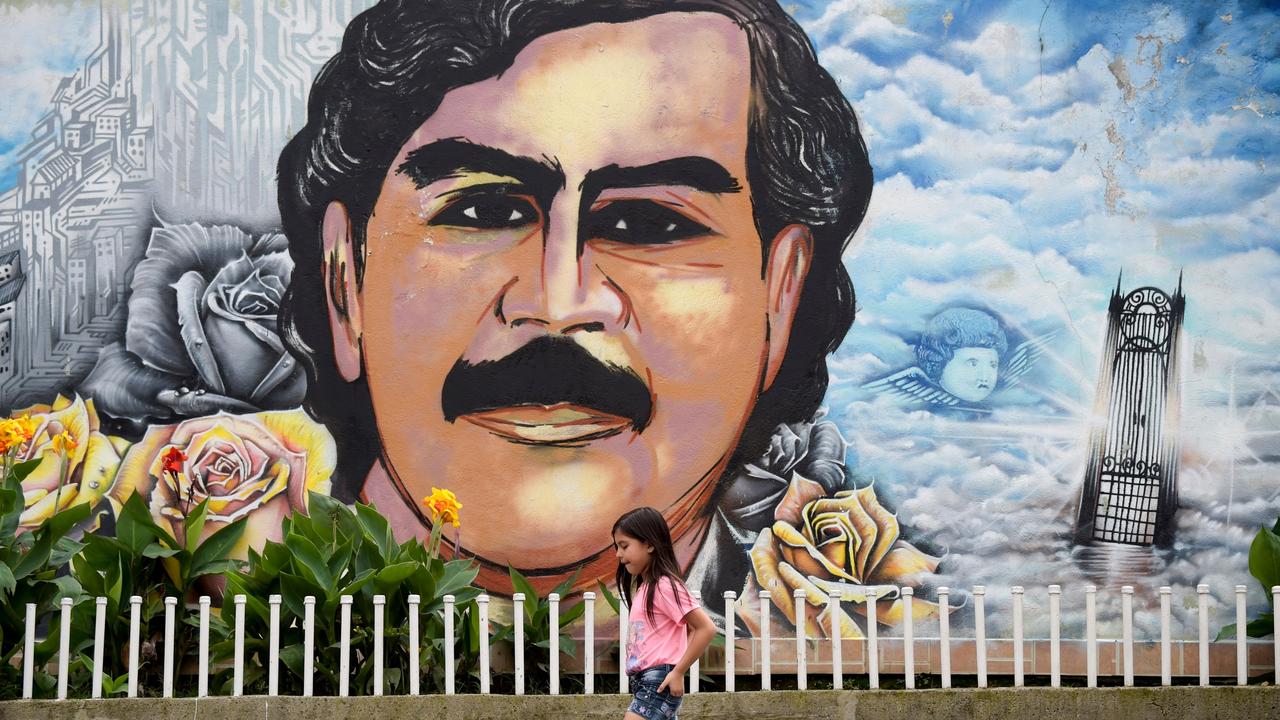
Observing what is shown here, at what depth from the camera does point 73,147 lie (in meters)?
8.04

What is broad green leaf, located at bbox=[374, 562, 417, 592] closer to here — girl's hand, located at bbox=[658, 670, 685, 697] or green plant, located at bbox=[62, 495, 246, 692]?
green plant, located at bbox=[62, 495, 246, 692]

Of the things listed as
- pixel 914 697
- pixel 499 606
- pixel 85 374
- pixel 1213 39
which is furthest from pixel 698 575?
pixel 1213 39

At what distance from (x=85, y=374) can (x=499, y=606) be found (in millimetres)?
2668

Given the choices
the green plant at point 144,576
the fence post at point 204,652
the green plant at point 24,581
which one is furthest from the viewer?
the green plant at point 144,576

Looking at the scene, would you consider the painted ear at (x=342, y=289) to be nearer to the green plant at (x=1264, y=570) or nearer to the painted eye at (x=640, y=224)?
the painted eye at (x=640, y=224)

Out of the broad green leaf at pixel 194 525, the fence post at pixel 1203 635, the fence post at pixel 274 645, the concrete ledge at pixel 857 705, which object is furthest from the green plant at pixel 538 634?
the fence post at pixel 1203 635

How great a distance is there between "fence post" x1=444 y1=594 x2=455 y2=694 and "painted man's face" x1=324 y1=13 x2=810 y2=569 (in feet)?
4.07

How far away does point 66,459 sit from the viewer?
7820 mm

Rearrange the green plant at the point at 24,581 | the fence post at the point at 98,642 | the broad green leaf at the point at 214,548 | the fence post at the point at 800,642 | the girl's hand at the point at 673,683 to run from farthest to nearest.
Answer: the broad green leaf at the point at 214,548, the fence post at the point at 800,642, the green plant at the point at 24,581, the fence post at the point at 98,642, the girl's hand at the point at 673,683

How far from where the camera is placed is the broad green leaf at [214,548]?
722 cm

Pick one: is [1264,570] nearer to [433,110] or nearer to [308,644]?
[308,644]

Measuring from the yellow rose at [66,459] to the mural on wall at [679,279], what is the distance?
2 centimetres

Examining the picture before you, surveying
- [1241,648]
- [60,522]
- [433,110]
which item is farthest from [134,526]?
[1241,648]

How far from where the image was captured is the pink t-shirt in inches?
195
